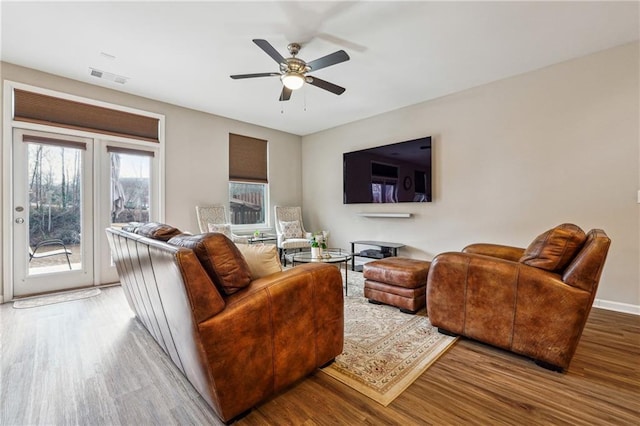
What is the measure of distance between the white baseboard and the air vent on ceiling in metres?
6.12

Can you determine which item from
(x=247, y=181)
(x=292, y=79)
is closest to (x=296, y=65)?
(x=292, y=79)

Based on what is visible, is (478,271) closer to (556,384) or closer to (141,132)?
(556,384)

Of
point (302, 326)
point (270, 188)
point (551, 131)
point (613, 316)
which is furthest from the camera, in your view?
point (270, 188)

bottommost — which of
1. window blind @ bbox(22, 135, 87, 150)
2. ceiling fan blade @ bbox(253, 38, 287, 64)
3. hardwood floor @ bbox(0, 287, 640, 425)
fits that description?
hardwood floor @ bbox(0, 287, 640, 425)

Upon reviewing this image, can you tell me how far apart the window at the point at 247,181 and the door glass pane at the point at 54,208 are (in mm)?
2199

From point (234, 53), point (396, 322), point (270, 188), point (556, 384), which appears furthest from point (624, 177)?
point (270, 188)

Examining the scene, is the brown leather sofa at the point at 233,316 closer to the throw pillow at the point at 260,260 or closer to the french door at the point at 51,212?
the throw pillow at the point at 260,260

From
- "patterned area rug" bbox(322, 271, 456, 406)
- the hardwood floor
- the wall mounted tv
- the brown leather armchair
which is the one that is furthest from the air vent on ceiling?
the brown leather armchair

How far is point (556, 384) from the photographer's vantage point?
5.59ft

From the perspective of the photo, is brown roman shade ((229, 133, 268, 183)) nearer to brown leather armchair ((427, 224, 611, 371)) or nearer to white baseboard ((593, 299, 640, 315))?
brown leather armchair ((427, 224, 611, 371))

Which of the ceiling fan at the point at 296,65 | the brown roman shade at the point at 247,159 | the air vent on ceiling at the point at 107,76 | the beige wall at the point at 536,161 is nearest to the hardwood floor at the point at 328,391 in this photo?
the beige wall at the point at 536,161

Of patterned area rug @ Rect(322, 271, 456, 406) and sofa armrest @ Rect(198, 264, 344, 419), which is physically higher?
sofa armrest @ Rect(198, 264, 344, 419)

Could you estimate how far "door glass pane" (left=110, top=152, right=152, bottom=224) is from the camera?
400cm

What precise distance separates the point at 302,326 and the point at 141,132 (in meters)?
4.06
